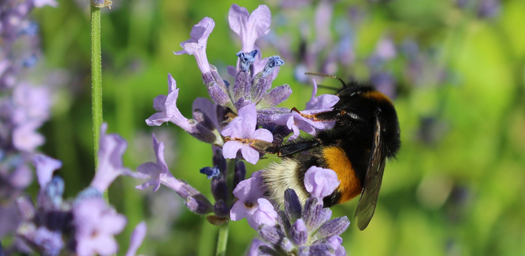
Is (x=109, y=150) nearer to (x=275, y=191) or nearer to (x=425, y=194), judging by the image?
(x=275, y=191)

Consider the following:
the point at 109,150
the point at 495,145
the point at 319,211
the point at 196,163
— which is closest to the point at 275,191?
the point at 319,211

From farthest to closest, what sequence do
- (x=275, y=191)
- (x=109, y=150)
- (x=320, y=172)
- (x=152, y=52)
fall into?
(x=152, y=52), (x=275, y=191), (x=320, y=172), (x=109, y=150)

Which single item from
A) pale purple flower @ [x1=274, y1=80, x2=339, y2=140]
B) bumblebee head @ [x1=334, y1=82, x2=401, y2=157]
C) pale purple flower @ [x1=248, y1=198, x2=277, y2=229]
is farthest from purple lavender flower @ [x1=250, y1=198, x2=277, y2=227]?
bumblebee head @ [x1=334, y1=82, x2=401, y2=157]

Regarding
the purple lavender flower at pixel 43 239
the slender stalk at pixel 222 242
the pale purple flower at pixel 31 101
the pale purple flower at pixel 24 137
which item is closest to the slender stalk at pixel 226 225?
the slender stalk at pixel 222 242

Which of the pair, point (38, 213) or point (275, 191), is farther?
point (275, 191)

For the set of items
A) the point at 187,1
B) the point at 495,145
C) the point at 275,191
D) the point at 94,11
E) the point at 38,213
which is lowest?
the point at 495,145

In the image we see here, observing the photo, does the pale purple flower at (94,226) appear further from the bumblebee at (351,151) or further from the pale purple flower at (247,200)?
the bumblebee at (351,151)

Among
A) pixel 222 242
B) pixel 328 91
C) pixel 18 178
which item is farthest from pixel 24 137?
pixel 328 91
